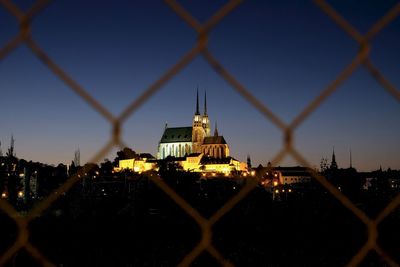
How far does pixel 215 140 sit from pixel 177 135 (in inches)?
274

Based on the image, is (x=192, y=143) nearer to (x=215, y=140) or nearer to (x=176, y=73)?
(x=215, y=140)

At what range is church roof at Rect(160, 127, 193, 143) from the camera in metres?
66.8

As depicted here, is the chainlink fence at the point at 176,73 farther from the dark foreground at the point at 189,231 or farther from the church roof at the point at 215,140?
the church roof at the point at 215,140

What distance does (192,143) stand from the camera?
65.8 m

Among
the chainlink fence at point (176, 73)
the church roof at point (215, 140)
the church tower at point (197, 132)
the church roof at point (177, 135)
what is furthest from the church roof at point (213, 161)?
the chainlink fence at point (176, 73)

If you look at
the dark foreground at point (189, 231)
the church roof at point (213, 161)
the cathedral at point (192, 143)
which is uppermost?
the cathedral at point (192, 143)

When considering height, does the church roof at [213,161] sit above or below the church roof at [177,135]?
below

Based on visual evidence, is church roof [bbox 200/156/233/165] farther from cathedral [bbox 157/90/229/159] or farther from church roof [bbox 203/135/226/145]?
church roof [bbox 203/135/226/145]

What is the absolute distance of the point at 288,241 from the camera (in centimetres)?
1521

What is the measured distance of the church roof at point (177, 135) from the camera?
6681 cm

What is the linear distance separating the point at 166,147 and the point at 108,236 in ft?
171

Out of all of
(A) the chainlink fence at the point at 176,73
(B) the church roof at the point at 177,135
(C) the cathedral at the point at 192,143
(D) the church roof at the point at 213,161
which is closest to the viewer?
(A) the chainlink fence at the point at 176,73

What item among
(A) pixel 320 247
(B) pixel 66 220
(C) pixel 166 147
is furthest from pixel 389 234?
(C) pixel 166 147

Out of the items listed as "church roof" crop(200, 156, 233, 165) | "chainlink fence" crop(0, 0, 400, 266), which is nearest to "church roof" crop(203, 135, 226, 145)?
"church roof" crop(200, 156, 233, 165)
